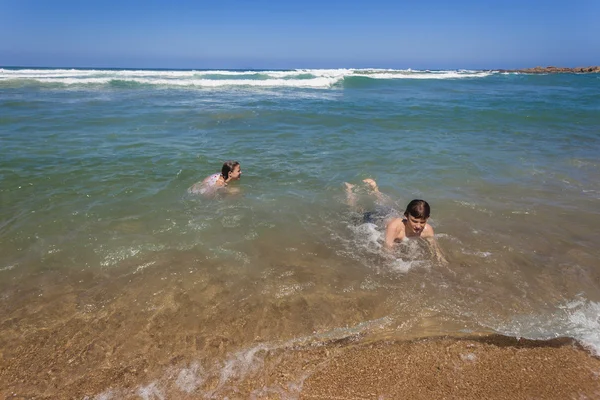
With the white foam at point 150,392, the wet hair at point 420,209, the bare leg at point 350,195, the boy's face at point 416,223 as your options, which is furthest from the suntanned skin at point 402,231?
the white foam at point 150,392

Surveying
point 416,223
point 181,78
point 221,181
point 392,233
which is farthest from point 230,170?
point 181,78

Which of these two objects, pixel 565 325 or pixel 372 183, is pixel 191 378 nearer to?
pixel 565 325

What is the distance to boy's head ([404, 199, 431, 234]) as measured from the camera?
3.94m

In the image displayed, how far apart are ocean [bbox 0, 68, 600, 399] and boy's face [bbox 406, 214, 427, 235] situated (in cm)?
26

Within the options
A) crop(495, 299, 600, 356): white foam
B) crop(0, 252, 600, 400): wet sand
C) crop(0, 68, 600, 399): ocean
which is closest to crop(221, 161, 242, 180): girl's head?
crop(0, 68, 600, 399): ocean

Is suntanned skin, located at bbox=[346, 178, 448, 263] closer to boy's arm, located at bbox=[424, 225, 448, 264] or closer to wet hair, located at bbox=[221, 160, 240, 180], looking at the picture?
boy's arm, located at bbox=[424, 225, 448, 264]

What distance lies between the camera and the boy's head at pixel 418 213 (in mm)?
3939

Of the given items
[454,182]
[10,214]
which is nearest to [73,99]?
[10,214]

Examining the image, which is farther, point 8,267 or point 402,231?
point 402,231

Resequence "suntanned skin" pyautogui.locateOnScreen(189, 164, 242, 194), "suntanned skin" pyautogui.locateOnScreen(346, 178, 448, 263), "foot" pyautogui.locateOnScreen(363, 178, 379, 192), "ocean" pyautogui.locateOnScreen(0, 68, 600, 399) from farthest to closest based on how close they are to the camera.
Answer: "foot" pyautogui.locateOnScreen(363, 178, 379, 192) < "suntanned skin" pyautogui.locateOnScreen(189, 164, 242, 194) < "suntanned skin" pyautogui.locateOnScreen(346, 178, 448, 263) < "ocean" pyautogui.locateOnScreen(0, 68, 600, 399)

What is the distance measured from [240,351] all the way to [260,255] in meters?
1.51

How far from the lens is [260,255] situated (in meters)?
4.25

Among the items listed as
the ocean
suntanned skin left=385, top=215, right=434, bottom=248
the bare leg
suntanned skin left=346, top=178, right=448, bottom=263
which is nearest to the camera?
the ocean

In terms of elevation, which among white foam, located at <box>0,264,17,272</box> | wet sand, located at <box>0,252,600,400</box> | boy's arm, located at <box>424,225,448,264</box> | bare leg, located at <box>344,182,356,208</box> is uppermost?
bare leg, located at <box>344,182,356,208</box>
